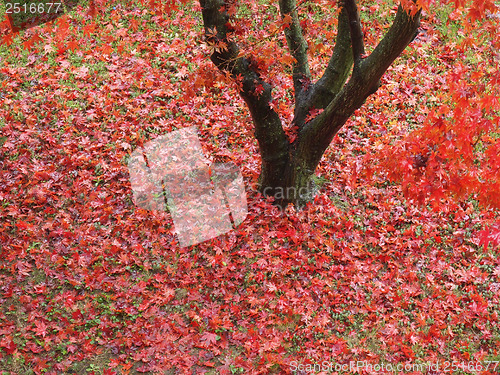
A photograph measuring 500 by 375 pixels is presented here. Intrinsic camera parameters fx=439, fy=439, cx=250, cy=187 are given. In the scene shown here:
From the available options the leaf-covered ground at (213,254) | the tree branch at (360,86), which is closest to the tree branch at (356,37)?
the tree branch at (360,86)

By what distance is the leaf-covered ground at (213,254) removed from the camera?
16.5 ft

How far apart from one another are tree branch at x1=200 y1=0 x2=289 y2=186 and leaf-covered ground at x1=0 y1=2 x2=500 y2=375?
1.03 feet

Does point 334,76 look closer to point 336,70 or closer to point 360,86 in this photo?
point 336,70

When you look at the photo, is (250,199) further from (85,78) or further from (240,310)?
(85,78)

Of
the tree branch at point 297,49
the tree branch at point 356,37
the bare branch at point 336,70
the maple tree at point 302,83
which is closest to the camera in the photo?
the maple tree at point 302,83

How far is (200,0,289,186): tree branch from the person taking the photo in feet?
16.5

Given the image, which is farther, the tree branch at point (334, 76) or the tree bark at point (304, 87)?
the tree branch at point (334, 76)

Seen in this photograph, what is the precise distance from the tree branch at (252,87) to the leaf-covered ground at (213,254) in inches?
12.4

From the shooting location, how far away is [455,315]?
545 centimetres

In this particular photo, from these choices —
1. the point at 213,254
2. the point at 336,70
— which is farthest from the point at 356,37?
the point at 213,254

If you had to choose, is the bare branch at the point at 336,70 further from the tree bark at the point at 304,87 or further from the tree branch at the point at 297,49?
the tree branch at the point at 297,49

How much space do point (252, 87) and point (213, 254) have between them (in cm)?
227

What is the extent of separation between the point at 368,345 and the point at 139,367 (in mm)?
2628

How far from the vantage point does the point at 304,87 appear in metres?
6.35
